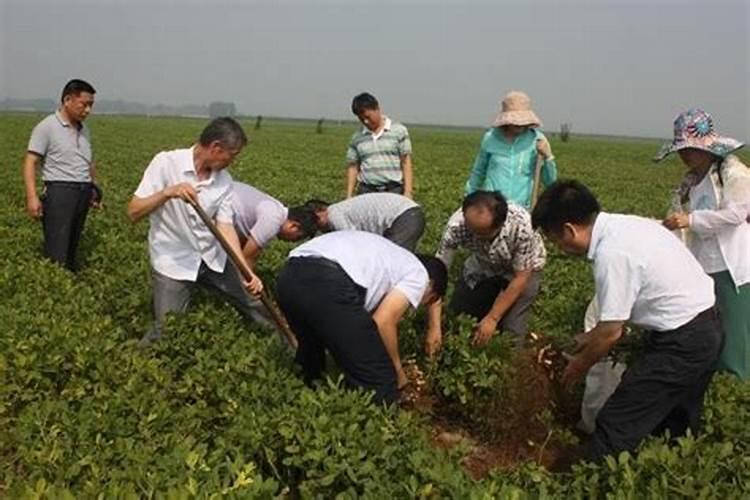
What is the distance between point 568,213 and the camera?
3.58 meters

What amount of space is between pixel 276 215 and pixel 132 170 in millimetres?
17269

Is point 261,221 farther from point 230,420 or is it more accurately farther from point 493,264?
point 230,420

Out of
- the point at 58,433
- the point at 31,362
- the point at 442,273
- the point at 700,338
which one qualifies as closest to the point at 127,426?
the point at 58,433

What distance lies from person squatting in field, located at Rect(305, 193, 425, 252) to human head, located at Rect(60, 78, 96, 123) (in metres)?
2.72

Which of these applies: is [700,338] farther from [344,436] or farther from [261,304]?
[261,304]

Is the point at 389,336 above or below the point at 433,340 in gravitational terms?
above

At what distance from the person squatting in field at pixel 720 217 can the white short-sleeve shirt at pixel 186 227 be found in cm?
287

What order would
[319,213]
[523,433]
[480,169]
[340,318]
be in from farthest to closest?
[480,169]
[319,213]
[523,433]
[340,318]

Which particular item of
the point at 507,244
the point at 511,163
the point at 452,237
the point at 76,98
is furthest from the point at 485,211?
the point at 76,98

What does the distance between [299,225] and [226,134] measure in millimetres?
842

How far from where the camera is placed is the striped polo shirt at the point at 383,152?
23.1 feet

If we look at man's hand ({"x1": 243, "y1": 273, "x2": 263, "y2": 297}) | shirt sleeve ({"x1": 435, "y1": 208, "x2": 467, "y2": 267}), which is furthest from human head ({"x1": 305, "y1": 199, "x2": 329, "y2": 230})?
shirt sleeve ({"x1": 435, "y1": 208, "x2": 467, "y2": 267})

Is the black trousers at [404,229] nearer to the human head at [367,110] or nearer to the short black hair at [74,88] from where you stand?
the human head at [367,110]

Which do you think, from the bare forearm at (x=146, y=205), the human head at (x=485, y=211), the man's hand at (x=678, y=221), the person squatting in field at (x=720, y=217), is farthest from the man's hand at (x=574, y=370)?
the bare forearm at (x=146, y=205)
